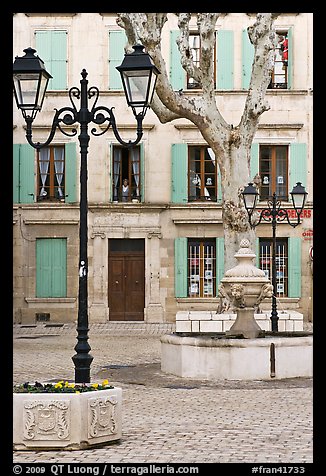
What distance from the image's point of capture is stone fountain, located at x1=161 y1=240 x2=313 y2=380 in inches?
570

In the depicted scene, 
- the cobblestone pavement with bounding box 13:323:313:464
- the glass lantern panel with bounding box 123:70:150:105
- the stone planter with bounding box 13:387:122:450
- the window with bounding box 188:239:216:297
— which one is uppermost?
the glass lantern panel with bounding box 123:70:150:105

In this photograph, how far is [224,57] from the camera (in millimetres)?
30016

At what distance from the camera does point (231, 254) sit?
65.7ft

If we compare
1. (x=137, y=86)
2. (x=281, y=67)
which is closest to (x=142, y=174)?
(x=281, y=67)

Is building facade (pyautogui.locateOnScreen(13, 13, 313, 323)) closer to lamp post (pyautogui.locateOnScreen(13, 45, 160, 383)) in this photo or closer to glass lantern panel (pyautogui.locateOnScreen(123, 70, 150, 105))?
lamp post (pyautogui.locateOnScreen(13, 45, 160, 383))

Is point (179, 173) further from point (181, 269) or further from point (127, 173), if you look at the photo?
point (181, 269)

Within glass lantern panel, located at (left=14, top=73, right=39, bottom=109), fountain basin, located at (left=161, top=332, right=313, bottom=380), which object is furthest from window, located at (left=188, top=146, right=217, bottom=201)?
glass lantern panel, located at (left=14, top=73, right=39, bottom=109)

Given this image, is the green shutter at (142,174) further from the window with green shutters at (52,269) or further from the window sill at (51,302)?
the window sill at (51,302)

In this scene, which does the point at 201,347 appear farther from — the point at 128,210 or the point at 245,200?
the point at 128,210

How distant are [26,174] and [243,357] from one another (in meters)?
16.6

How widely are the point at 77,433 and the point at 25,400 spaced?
523 millimetres

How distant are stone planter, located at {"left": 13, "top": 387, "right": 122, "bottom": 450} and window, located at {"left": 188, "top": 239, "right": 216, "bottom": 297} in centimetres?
2107

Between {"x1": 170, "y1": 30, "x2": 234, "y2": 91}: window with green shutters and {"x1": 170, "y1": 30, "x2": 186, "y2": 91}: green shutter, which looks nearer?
{"x1": 170, "y1": 30, "x2": 234, "y2": 91}: window with green shutters

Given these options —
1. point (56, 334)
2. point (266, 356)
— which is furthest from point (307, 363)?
point (56, 334)
